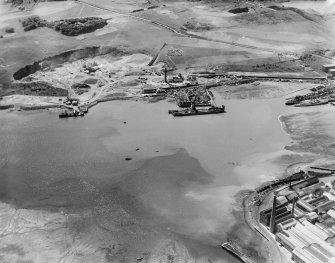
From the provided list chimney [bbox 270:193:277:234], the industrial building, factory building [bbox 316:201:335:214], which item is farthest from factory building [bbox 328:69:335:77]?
chimney [bbox 270:193:277:234]

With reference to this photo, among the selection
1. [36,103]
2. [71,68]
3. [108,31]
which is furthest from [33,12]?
[36,103]

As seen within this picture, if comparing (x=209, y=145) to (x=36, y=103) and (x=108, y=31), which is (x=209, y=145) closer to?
(x=36, y=103)

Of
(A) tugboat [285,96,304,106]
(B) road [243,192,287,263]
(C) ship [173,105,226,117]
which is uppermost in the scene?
(B) road [243,192,287,263]

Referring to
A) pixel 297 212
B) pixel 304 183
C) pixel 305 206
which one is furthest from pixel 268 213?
pixel 304 183

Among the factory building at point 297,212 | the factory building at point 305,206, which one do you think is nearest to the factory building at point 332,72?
the factory building at point 305,206

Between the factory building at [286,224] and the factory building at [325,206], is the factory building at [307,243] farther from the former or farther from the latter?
the factory building at [325,206]

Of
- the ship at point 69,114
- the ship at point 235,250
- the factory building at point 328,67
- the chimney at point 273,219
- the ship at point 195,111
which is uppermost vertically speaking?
the chimney at point 273,219

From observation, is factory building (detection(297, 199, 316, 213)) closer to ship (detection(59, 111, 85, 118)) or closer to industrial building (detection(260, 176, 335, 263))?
industrial building (detection(260, 176, 335, 263))
